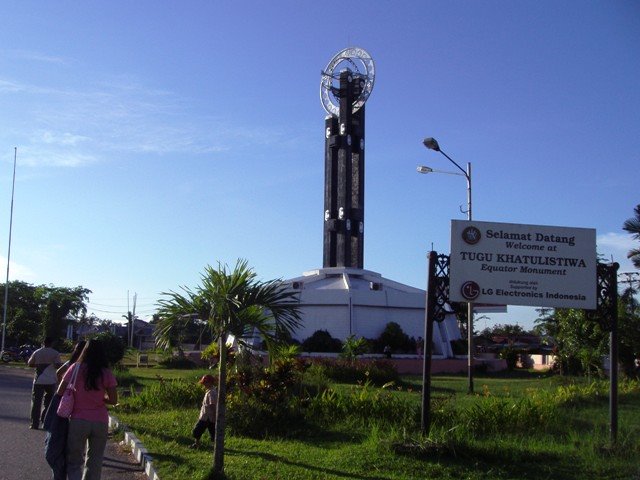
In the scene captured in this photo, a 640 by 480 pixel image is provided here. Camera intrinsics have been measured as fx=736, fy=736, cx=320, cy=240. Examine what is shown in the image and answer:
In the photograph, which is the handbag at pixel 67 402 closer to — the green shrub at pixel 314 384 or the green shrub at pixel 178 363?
the green shrub at pixel 314 384

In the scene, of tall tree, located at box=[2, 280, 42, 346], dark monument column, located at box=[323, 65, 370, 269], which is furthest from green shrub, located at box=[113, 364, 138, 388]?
tall tree, located at box=[2, 280, 42, 346]

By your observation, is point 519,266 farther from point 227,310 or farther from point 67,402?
point 67,402

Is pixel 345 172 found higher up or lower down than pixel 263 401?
higher up

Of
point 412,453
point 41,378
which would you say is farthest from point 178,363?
point 412,453

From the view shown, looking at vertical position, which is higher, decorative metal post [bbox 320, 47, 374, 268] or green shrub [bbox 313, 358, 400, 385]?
decorative metal post [bbox 320, 47, 374, 268]

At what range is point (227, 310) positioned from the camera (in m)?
8.76

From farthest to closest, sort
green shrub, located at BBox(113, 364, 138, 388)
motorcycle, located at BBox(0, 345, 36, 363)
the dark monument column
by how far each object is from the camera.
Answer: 1. the dark monument column
2. motorcycle, located at BBox(0, 345, 36, 363)
3. green shrub, located at BBox(113, 364, 138, 388)

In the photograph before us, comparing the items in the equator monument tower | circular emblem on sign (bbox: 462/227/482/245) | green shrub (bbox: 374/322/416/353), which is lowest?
green shrub (bbox: 374/322/416/353)

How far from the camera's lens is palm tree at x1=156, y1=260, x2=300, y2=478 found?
8.73 meters

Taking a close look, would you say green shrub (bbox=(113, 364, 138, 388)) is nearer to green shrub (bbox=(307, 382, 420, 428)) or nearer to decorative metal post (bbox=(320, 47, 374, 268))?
green shrub (bbox=(307, 382, 420, 428))

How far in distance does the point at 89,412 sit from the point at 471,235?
20.0 feet

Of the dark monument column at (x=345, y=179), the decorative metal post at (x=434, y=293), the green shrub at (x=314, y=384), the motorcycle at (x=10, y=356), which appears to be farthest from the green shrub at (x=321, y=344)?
the decorative metal post at (x=434, y=293)

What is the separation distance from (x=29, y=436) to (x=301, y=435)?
166 inches

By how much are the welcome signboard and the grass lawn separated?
1852mm
